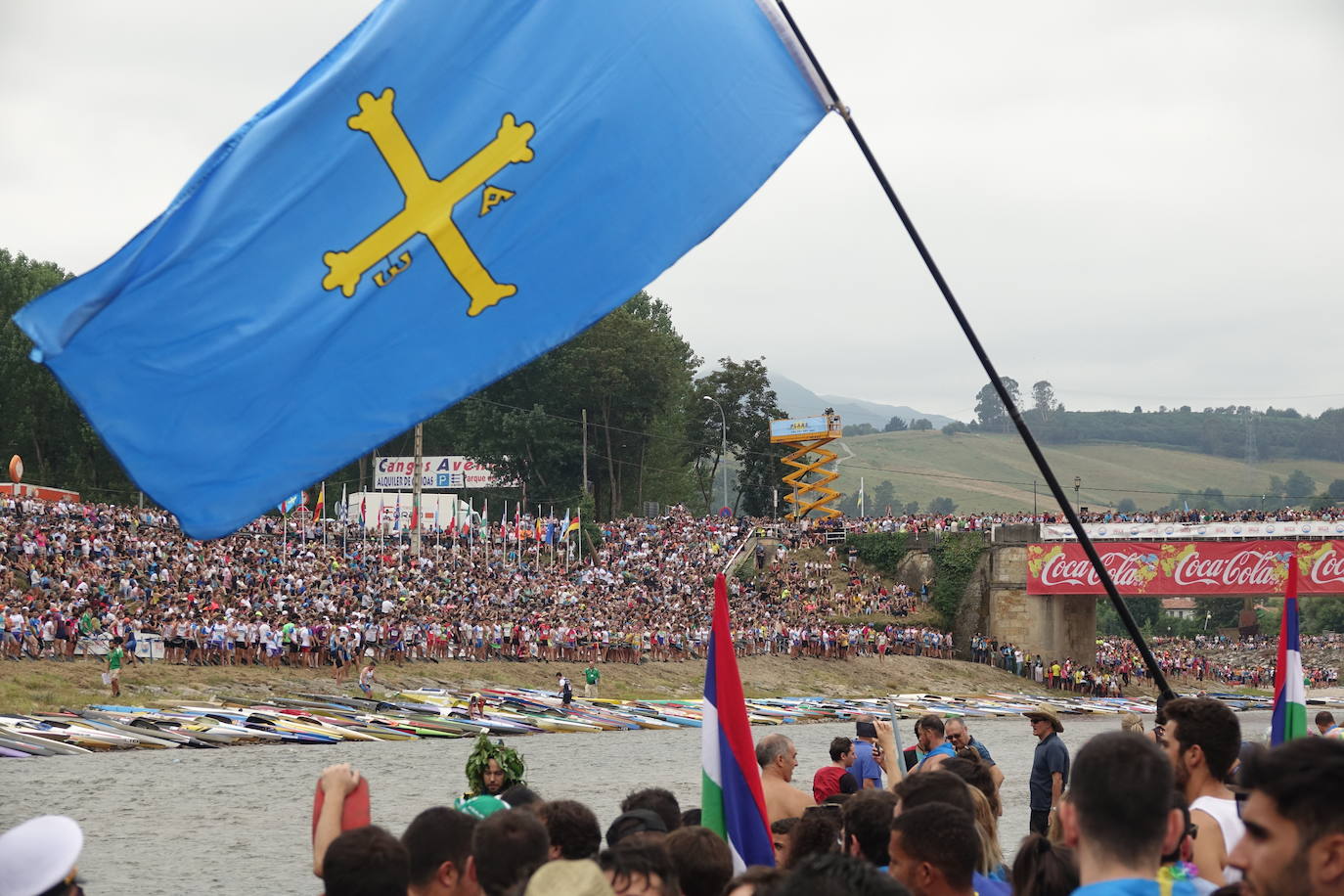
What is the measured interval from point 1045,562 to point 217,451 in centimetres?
5785

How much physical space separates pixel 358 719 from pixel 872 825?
97.2ft

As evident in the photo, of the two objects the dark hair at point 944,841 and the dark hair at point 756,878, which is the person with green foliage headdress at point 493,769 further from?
the dark hair at point 944,841

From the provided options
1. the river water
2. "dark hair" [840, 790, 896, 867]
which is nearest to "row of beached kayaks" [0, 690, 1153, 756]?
the river water

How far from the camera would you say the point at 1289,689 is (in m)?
8.29

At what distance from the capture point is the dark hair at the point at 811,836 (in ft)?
20.0

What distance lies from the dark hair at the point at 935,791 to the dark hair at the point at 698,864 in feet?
2.35

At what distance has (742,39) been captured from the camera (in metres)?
7.30

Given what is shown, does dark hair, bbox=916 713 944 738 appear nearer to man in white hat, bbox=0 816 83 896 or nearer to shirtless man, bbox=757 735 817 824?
shirtless man, bbox=757 735 817 824

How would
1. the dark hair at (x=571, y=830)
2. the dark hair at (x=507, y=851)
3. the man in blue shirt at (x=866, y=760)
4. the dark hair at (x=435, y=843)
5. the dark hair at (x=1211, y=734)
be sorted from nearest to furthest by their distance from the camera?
the dark hair at (x=507, y=851) → the dark hair at (x=435, y=843) → the dark hair at (x=1211, y=734) → the dark hair at (x=571, y=830) → the man in blue shirt at (x=866, y=760)

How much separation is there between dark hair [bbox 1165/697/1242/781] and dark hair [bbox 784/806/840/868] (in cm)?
150

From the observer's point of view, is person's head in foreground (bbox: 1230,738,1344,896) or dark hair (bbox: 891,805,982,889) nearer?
person's head in foreground (bbox: 1230,738,1344,896)

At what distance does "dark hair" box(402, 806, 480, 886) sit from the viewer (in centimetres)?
510

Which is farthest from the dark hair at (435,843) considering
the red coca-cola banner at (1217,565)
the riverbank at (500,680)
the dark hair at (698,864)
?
the red coca-cola banner at (1217,565)

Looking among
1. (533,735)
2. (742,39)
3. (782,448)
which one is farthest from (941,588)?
(742,39)
